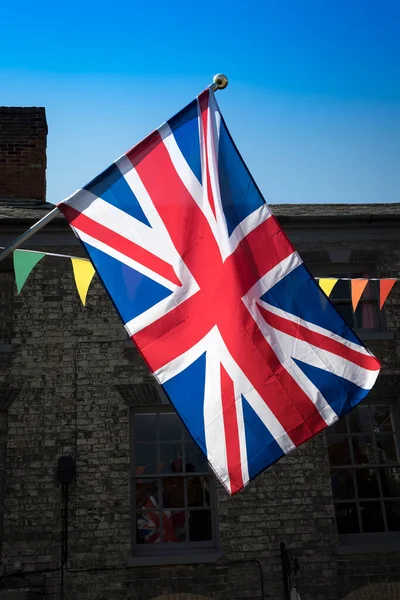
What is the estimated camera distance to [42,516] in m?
8.30

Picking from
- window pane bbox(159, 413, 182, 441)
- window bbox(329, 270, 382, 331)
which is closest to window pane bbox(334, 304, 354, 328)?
window bbox(329, 270, 382, 331)

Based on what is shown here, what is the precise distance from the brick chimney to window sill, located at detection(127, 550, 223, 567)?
6.49 meters

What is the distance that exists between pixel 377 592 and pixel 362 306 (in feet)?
12.9

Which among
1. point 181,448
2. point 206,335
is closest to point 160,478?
point 181,448

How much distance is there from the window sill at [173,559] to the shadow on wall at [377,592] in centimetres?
173

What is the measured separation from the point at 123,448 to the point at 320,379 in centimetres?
449

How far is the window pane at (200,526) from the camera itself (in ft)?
28.0

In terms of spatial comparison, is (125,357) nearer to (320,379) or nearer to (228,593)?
(228,593)

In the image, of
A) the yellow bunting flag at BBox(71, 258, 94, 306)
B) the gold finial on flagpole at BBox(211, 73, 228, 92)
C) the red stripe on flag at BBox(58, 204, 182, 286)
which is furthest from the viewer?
the yellow bunting flag at BBox(71, 258, 94, 306)

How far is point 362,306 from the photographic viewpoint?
9.89 m

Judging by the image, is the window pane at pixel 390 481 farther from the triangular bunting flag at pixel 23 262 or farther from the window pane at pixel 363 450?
the triangular bunting flag at pixel 23 262

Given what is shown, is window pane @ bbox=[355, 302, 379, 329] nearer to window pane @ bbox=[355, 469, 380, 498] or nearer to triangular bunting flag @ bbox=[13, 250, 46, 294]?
window pane @ bbox=[355, 469, 380, 498]

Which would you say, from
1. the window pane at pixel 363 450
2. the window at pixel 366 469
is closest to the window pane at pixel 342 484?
the window at pixel 366 469

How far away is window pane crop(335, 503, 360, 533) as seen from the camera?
871cm
